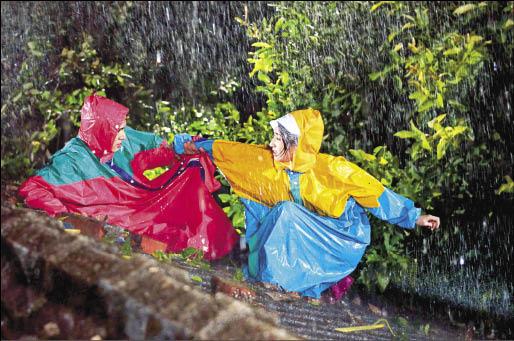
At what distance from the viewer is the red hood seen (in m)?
5.00

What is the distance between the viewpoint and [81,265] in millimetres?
1958

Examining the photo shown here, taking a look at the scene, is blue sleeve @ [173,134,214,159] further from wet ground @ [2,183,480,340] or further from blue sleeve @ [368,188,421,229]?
blue sleeve @ [368,188,421,229]

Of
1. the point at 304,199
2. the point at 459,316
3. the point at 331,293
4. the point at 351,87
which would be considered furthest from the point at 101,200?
the point at 459,316

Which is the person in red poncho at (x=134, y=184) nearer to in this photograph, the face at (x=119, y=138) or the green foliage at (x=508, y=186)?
the face at (x=119, y=138)

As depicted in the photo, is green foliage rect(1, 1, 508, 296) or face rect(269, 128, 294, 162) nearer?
green foliage rect(1, 1, 508, 296)

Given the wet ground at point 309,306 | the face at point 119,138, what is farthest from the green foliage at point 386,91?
the face at point 119,138

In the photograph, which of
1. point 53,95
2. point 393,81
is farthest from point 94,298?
point 53,95

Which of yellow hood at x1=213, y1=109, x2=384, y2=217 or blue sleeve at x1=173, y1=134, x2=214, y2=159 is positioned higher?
blue sleeve at x1=173, y1=134, x2=214, y2=159

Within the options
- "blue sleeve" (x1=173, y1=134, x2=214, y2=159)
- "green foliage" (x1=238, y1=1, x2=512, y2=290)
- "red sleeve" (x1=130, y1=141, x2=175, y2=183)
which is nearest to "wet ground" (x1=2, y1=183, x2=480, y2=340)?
"green foliage" (x1=238, y1=1, x2=512, y2=290)

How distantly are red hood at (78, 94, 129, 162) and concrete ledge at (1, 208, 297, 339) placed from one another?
2866 millimetres

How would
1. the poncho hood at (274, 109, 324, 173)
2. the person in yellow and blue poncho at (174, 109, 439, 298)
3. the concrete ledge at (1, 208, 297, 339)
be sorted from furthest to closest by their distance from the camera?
the poncho hood at (274, 109, 324, 173)
the person in yellow and blue poncho at (174, 109, 439, 298)
the concrete ledge at (1, 208, 297, 339)

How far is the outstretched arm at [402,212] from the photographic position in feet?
14.5

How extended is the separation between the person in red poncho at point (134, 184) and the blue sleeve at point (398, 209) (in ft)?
5.00

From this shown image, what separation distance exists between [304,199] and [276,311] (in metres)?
1.31
